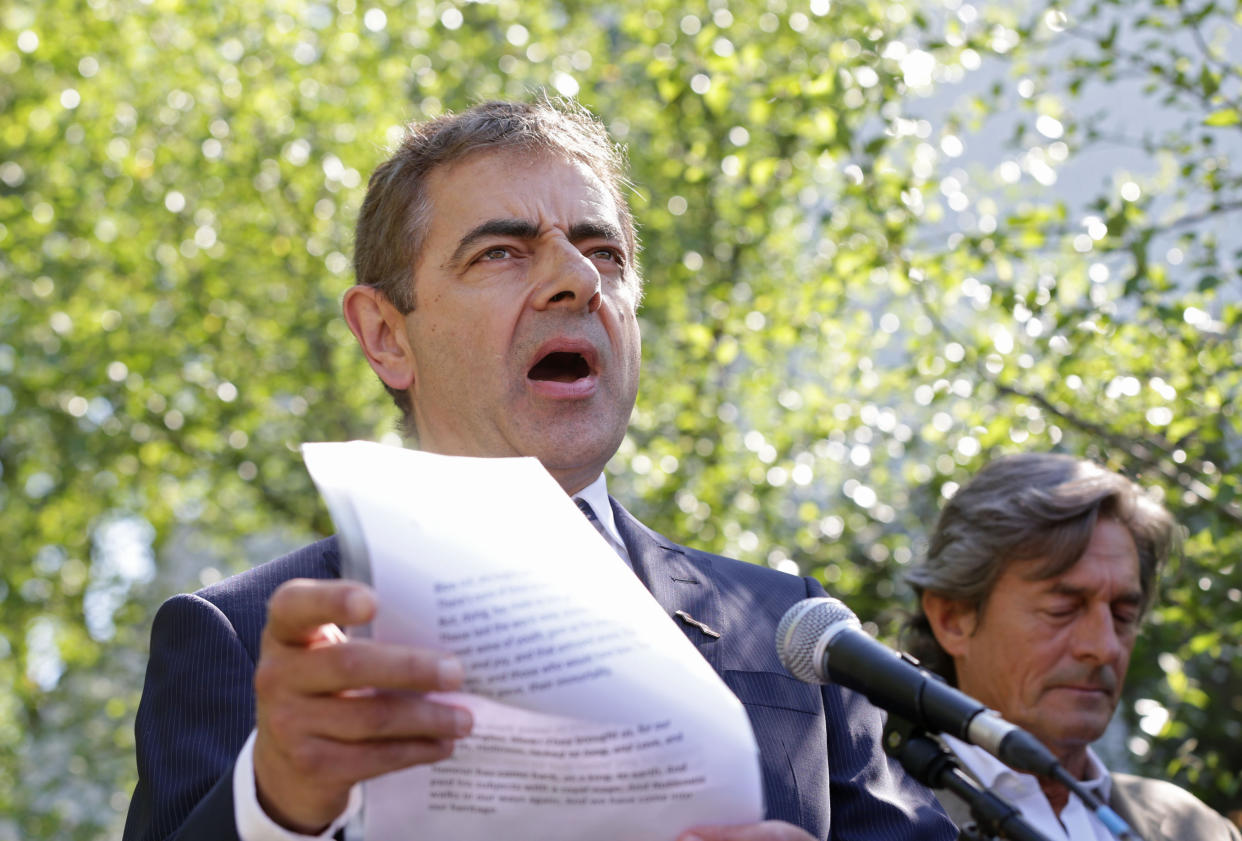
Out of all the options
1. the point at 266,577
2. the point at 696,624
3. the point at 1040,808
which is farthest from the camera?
the point at 1040,808

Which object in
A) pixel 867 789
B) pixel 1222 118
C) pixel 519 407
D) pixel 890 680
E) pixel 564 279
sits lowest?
pixel 867 789

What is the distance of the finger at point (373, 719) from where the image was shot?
1204 mm

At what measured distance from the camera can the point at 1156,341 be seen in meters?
4.25

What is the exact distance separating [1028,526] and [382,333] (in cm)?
204

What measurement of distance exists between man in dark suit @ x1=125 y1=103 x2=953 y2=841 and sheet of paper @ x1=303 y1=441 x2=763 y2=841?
1.21ft

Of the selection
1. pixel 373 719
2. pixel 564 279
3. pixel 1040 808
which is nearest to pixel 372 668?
pixel 373 719

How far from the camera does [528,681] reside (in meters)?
1.25

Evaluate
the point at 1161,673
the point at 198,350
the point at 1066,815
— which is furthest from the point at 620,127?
the point at 1066,815

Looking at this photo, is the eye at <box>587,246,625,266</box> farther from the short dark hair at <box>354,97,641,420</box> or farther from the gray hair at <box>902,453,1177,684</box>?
the gray hair at <box>902,453,1177,684</box>

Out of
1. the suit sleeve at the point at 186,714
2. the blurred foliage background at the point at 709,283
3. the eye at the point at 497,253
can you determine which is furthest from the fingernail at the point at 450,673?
the blurred foliage background at the point at 709,283

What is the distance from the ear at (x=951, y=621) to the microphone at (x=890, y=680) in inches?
85.5

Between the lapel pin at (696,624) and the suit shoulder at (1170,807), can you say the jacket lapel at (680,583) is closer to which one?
the lapel pin at (696,624)

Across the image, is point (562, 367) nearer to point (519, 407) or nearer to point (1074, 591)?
point (519, 407)

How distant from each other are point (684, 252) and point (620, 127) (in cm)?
101
